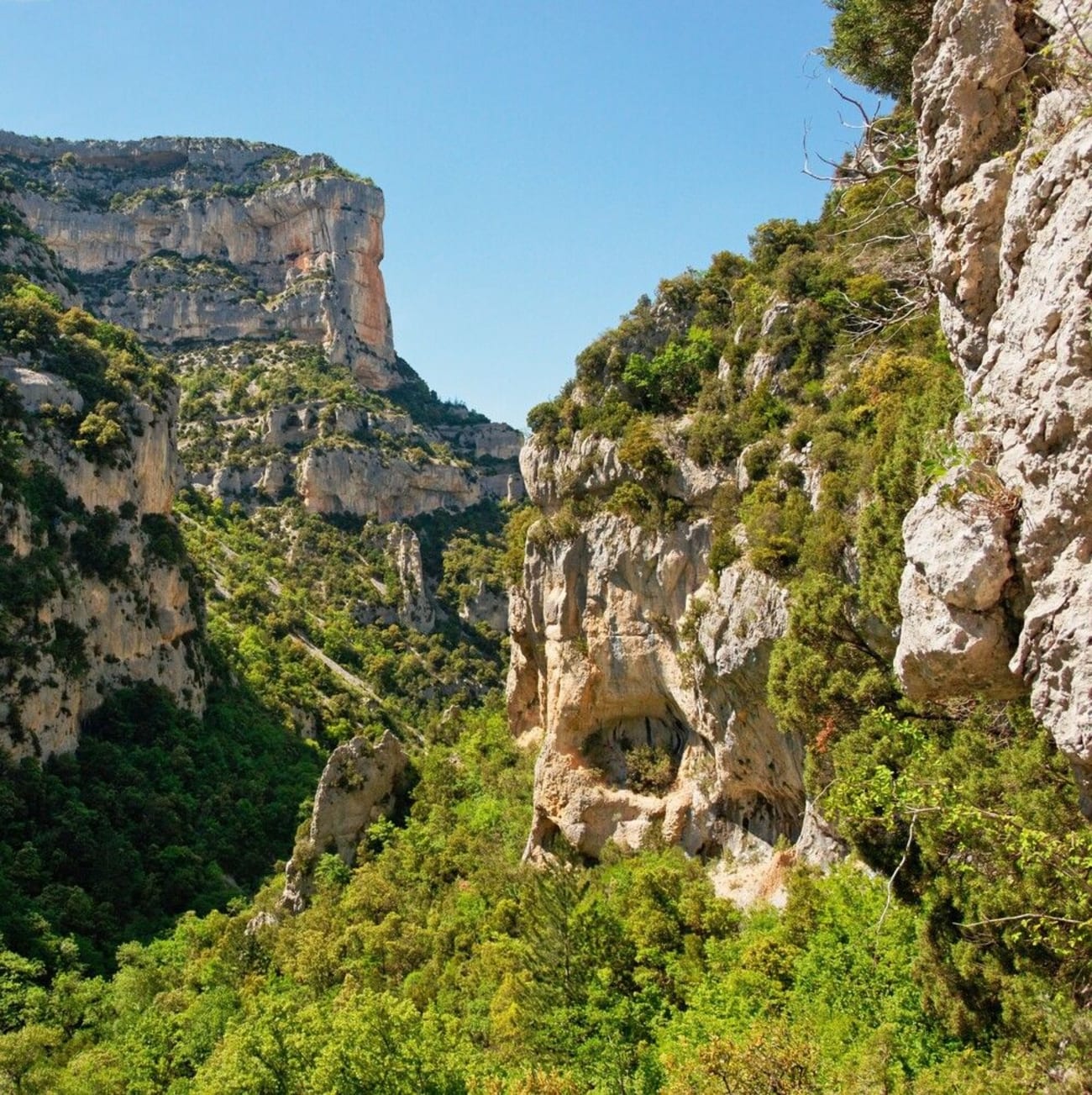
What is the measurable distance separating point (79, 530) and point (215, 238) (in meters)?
74.9

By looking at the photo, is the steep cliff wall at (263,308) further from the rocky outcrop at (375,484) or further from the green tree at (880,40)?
the green tree at (880,40)

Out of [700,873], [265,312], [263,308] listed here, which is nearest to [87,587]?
[700,873]

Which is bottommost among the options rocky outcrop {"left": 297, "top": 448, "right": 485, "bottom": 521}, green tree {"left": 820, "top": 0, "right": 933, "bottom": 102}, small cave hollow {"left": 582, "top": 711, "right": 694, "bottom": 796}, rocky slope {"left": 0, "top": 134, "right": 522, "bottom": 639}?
small cave hollow {"left": 582, "top": 711, "right": 694, "bottom": 796}

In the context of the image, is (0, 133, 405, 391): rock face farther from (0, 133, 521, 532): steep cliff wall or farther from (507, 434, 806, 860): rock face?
(507, 434, 806, 860): rock face

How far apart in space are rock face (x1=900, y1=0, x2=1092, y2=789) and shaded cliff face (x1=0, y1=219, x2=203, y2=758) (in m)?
40.6

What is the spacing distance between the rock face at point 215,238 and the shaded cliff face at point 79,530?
4918 centimetres

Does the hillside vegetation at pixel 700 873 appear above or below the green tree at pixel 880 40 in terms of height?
below

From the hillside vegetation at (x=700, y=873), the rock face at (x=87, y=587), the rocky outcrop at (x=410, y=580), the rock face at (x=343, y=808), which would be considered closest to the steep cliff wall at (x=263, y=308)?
the rocky outcrop at (x=410, y=580)

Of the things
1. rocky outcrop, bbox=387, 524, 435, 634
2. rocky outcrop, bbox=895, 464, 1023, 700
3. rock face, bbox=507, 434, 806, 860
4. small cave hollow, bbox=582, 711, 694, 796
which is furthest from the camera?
rocky outcrop, bbox=387, 524, 435, 634

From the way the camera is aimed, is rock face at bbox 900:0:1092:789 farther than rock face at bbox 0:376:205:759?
No

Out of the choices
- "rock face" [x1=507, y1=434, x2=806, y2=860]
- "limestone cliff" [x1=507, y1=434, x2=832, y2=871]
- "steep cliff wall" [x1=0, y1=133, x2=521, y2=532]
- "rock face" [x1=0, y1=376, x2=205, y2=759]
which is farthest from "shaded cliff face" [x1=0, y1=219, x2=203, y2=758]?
"steep cliff wall" [x1=0, y1=133, x2=521, y2=532]

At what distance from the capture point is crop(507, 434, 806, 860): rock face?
67.2 feet

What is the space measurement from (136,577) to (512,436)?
215 ft

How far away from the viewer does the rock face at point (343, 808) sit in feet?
108
